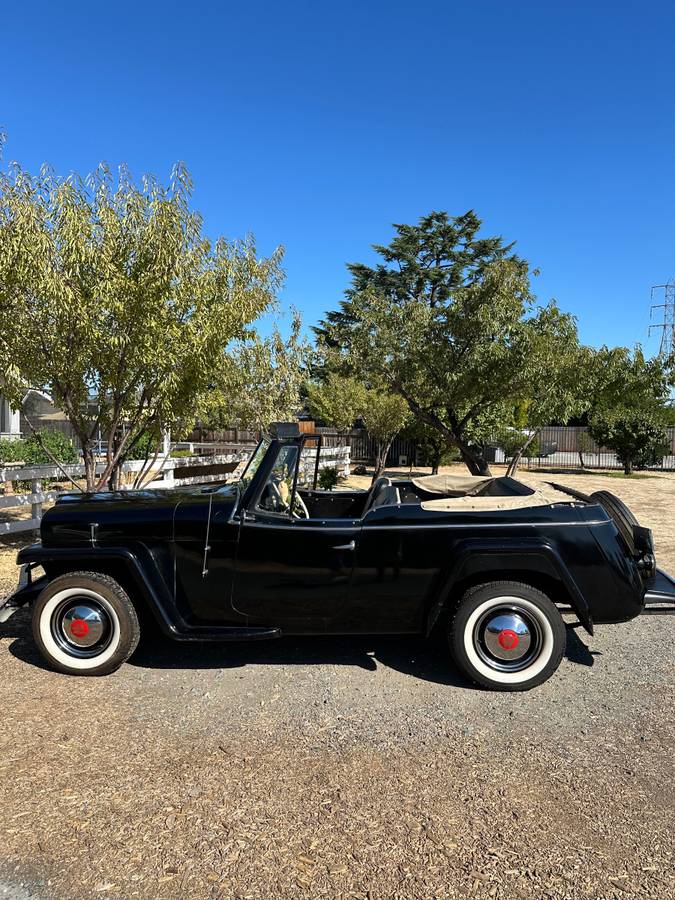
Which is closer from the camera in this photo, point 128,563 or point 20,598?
point 128,563

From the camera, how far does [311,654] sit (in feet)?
14.8

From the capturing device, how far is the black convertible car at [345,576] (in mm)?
3906

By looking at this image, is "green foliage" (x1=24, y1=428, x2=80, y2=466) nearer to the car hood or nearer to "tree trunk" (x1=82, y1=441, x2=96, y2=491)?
"tree trunk" (x1=82, y1=441, x2=96, y2=491)

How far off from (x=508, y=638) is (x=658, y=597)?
45.8 inches

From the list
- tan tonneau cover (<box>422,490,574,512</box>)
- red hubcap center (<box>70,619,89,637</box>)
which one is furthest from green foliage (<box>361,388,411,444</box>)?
red hubcap center (<box>70,619,89,637</box>)

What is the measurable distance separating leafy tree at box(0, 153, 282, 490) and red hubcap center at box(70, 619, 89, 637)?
10.2 ft

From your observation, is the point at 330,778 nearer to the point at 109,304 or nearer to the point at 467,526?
the point at 467,526

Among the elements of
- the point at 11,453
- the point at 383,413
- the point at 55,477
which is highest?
the point at 383,413

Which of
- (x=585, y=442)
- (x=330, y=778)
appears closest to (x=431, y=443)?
(x=585, y=442)

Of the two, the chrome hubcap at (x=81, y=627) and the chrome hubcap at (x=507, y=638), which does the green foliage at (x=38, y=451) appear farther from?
the chrome hubcap at (x=507, y=638)

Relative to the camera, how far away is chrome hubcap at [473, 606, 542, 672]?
12.8ft

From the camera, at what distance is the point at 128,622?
4000mm

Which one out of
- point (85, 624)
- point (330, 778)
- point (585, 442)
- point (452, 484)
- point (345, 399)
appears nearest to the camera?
point (330, 778)

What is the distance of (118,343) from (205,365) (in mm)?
1101
